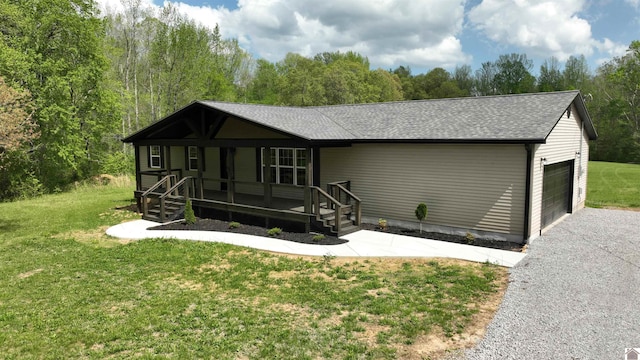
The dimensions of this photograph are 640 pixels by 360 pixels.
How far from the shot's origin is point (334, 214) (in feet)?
39.5

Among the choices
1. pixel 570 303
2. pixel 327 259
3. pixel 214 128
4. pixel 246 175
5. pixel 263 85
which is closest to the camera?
pixel 570 303

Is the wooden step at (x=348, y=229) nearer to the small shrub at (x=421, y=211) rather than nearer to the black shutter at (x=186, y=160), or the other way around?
the small shrub at (x=421, y=211)

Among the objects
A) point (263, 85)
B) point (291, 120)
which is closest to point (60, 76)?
point (291, 120)

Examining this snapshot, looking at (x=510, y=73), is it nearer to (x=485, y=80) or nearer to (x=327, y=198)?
(x=485, y=80)

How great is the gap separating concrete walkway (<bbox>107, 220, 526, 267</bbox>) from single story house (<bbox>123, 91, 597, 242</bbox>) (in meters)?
0.99

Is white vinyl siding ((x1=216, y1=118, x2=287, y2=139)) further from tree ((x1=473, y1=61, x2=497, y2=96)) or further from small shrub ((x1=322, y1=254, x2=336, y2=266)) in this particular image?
tree ((x1=473, y1=61, x2=497, y2=96))

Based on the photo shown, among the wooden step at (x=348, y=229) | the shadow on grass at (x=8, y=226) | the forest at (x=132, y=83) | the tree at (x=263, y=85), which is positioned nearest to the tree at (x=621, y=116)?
the forest at (x=132, y=83)

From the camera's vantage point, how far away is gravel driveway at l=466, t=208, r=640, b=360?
5.37 m

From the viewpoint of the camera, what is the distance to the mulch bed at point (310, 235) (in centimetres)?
1074

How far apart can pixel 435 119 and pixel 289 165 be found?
5.38m

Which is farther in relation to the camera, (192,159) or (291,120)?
(192,159)

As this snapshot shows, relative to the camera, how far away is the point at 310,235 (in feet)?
38.4

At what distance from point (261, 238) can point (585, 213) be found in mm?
12322

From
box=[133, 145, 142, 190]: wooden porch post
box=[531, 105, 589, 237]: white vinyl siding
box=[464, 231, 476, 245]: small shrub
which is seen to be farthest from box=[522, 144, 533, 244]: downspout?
box=[133, 145, 142, 190]: wooden porch post
